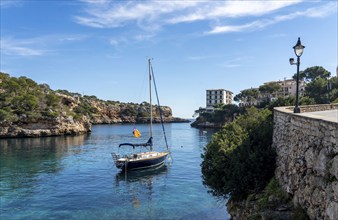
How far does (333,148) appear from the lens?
8.12m

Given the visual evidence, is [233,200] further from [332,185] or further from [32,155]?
[32,155]

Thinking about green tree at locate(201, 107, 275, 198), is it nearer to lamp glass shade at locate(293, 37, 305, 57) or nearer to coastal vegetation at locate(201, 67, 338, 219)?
coastal vegetation at locate(201, 67, 338, 219)

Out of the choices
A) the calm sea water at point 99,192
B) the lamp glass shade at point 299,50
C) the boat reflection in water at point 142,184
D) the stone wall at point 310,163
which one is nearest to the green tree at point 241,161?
the stone wall at point 310,163

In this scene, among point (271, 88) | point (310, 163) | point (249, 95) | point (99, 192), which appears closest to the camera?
point (310, 163)

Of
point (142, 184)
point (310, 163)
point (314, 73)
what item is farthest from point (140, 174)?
point (314, 73)

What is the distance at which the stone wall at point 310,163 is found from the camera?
26.6 feet

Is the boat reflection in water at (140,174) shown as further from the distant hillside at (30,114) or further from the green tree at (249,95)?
the green tree at (249,95)

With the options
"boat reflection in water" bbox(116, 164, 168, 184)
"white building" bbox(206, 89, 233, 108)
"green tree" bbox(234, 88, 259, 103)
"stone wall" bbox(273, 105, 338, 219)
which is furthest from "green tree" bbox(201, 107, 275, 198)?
"white building" bbox(206, 89, 233, 108)

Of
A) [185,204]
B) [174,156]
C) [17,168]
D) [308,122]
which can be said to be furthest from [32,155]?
[308,122]

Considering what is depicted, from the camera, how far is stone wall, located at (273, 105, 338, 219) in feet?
26.6

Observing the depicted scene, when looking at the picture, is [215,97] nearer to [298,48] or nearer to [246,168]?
[246,168]

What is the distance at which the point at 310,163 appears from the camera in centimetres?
979

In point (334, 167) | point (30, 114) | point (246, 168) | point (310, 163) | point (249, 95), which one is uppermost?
point (249, 95)

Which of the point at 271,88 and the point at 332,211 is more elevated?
the point at 271,88
